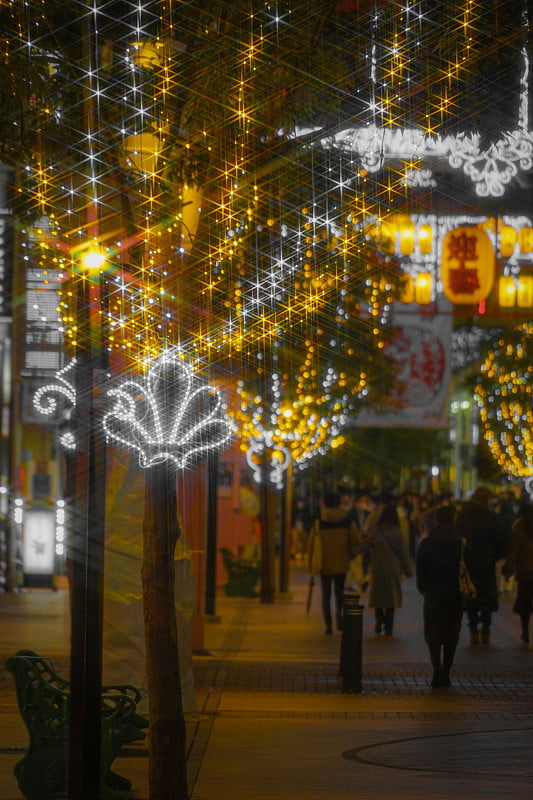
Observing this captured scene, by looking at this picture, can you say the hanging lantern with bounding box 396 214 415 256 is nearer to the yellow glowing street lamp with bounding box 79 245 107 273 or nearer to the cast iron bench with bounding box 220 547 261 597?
the cast iron bench with bounding box 220 547 261 597

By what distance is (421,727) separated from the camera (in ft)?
38.0

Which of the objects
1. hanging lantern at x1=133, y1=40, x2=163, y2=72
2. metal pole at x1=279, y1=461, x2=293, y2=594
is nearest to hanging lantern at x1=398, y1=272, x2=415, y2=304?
metal pole at x1=279, y1=461, x2=293, y2=594

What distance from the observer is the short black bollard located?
45.3ft

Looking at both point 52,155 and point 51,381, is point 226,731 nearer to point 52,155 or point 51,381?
point 52,155

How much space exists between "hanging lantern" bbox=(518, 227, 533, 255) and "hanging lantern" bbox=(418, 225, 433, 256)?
1789mm

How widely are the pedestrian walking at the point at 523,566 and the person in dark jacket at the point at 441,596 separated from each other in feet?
12.9

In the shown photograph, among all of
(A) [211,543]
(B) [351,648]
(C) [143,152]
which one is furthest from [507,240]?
(C) [143,152]

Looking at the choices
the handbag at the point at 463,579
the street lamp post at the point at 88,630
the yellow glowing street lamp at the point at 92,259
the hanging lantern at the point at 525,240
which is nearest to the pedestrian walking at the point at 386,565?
the handbag at the point at 463,579

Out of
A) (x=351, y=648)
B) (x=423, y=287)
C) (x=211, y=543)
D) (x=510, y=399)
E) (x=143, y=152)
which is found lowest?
(x=351, y=648)

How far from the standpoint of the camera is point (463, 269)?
2512 centimetres

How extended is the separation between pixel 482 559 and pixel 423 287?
8.41 meters

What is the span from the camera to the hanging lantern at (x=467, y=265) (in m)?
25.0

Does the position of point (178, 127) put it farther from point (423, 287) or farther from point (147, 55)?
point (423, 287)

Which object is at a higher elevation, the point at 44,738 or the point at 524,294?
the point at 524,294
